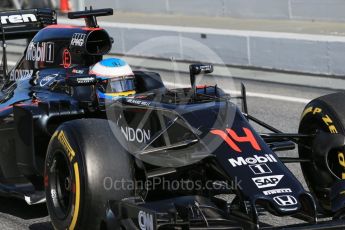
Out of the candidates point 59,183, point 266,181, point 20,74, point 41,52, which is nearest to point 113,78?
point 59,183

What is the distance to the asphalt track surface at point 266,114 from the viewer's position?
603 cm

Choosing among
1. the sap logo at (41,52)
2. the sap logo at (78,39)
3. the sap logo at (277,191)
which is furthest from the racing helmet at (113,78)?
the sap logo at (277,191)

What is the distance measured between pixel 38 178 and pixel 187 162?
1524 mm

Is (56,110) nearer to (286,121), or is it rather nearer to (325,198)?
(325,198)

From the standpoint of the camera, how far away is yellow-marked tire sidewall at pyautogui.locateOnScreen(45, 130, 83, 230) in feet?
16.4

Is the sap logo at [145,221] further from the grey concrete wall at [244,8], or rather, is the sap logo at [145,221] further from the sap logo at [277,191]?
the grey concrete wall at [244,8]

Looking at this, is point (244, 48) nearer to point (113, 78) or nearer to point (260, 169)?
point (113, 78)

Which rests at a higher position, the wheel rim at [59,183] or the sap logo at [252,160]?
the sap logo at [252,160]

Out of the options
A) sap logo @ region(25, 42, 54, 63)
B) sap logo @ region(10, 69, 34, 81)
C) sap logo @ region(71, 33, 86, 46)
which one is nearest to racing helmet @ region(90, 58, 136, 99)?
sap logo @ region(71, 33, 86, 46)

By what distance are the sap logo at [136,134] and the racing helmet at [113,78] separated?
2.10 ft

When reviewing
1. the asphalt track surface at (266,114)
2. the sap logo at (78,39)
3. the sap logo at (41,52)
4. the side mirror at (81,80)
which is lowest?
the asphalt track surface at (266,114)

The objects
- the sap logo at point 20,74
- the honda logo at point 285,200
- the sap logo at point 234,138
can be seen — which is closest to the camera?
the honda logo at point 285,200

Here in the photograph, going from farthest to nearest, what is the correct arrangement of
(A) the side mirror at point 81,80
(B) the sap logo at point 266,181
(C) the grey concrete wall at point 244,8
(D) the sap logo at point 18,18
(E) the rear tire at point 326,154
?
(C) the grey concrete wall at point 244,8, (D) the sap logo at point 18,18, (A) the side mirror at point 81,80, (E) the rear tire at point 326,154, (B) the sap logo at point 266,181

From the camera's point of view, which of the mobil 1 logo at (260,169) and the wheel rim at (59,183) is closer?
the mobil 1 logo at (260,169)
